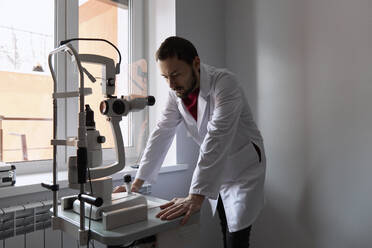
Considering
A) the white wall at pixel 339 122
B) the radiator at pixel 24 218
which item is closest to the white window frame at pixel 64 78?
the radiator at pixel 24 218

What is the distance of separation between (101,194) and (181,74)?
1.81 feet

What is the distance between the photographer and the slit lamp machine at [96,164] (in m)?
0.86

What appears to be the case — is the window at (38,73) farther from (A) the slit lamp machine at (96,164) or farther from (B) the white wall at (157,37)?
(A) the slit lamp machine at (96,164)

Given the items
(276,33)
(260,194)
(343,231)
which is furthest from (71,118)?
(343,231)

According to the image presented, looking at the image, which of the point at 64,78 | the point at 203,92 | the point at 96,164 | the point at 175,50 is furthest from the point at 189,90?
the point at 64,78

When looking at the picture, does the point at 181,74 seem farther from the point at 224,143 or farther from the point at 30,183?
the point at 30,183

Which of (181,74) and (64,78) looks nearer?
(181,74)

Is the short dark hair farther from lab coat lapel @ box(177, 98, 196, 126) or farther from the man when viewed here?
lab coat lapel @ box(177, 98, 196, 126)

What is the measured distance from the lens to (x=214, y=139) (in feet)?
3.68

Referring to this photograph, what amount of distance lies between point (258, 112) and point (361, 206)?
788mm

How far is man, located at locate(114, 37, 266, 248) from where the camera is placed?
111 centimetres

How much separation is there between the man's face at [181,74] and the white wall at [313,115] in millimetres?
785

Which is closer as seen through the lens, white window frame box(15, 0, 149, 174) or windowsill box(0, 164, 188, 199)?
windowsill box(0, 164, 188, 199)

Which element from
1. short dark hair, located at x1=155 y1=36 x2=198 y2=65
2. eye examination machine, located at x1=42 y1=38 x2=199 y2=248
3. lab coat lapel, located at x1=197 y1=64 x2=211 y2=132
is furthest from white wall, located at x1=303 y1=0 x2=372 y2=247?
eye examination machine, located at x1=42 y1=38 x2=199 y2=248
